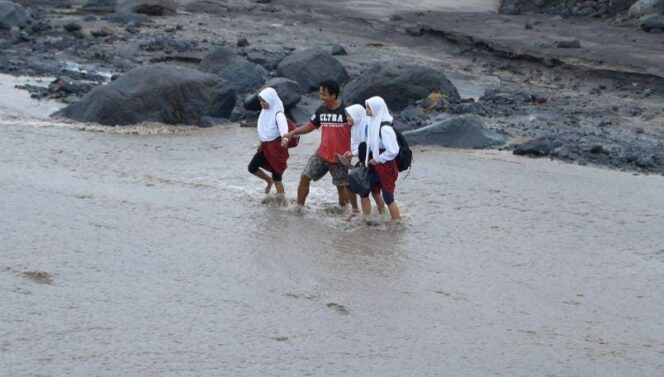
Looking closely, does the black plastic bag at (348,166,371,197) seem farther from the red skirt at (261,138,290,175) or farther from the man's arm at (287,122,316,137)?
the red skirt at (261,138,290,175)

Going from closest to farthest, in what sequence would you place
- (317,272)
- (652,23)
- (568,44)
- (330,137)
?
(317,272), (330,137), (568,44), (652,23)

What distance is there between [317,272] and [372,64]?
45.3ft

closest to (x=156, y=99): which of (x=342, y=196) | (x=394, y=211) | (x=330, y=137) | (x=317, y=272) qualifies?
(x=342, y=196)

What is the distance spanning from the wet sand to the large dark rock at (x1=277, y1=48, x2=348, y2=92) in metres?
5.41

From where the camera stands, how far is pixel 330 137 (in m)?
12.1

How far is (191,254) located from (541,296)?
10.3ft

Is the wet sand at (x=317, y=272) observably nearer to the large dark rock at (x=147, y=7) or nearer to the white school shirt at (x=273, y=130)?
the white school shirt at (x=273, y=130)

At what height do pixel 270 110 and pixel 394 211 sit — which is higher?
pixel 270 110

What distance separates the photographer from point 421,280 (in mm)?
10594

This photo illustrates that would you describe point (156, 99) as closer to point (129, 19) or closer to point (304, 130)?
point (304, 130)

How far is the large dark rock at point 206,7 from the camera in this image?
101ft

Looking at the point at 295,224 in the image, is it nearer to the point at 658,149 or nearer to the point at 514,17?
the point at 658,149

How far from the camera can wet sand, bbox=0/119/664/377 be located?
8.58 m

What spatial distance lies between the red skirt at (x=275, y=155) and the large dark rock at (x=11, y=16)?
1484cm
